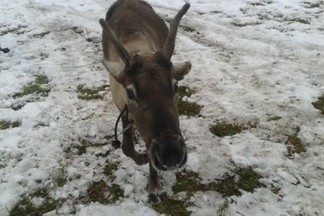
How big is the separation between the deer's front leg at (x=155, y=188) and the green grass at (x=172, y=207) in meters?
0.06

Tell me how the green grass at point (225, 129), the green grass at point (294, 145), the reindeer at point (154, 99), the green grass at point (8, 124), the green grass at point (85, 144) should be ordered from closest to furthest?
the reindeer at point (154, 99) < the green grass at point (294, 145) < the green grass at point (85, 144) < the green grass at point (225, 129) < the green grass at point (8, 124)

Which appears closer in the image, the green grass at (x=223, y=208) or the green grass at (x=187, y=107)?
the green grass at (x=223, y=208)

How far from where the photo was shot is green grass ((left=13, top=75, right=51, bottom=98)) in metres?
6.63

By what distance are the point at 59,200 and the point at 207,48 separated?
4.71m

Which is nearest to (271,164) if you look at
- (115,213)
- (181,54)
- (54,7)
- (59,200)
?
(115,213)

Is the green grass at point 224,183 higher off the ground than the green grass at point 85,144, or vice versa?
the green grass at point 224,183

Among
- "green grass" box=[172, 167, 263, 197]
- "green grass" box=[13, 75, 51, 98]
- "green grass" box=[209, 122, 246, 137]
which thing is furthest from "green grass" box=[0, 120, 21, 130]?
"green grass" box=[209, 122, 246, 137]

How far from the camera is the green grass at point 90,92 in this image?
6387mm

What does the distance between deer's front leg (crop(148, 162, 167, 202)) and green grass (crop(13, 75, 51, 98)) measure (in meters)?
3.21

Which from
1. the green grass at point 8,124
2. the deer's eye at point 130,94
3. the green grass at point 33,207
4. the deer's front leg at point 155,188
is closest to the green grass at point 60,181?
the green grass at point 33,207

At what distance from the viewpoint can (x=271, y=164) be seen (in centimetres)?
454

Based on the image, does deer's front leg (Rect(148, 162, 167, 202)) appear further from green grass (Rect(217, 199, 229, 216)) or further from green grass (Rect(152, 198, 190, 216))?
green grass (Rect(217, 199, 229, 216))

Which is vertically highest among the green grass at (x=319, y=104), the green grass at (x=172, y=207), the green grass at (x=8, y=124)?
the green grass at (x=319, y=104)

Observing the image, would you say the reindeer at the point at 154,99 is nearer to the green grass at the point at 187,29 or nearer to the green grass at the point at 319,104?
the green grass at the point at 319,104
